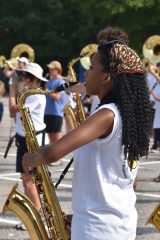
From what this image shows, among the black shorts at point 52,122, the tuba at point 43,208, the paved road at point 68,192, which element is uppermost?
the tuba at point 43,208

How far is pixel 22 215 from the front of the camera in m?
4.26

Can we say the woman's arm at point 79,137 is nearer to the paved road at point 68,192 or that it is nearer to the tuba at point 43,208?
the tuba at point 43,208

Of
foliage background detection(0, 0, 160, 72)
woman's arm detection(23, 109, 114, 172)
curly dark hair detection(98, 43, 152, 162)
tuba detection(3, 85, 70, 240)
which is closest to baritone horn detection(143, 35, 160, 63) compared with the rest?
tuba detection(3, 85, 70, 240)

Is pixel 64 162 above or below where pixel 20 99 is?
below

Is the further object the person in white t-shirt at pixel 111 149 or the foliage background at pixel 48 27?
the foliage background at pixel 48 27

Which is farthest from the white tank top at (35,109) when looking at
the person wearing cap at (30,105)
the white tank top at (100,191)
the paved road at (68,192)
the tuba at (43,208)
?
the white tank top at (100,191)

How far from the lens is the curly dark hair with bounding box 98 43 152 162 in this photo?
3184 mm

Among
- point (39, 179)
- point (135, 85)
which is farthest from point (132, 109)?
point (39, 179)

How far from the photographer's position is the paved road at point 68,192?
632cm

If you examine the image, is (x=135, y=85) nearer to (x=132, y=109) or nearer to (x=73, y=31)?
(x=132, y=109)

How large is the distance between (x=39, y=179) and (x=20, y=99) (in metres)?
0.80

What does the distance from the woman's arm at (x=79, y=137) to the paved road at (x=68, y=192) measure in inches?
125

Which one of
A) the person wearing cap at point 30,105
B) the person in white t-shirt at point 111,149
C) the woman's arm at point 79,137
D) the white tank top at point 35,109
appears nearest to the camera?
the woman's arm at point 79,137

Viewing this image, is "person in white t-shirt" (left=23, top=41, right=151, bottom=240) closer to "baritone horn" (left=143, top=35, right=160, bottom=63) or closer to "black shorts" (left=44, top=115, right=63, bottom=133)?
"black shorts" (left=44, top=115, right=63, bottom=133)
